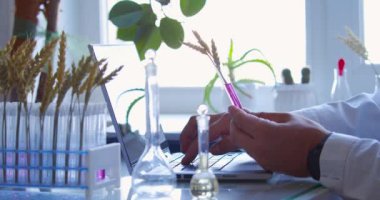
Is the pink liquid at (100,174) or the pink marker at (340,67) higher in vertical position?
the pink marker at (340,67)

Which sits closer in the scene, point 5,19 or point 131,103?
point 131,103

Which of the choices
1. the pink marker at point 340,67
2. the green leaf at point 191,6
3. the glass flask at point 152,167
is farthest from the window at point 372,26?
the glass flask at point 152,167

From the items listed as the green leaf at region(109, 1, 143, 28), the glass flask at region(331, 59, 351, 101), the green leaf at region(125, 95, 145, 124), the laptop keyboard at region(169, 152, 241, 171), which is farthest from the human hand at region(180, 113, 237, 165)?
the glass flask at region(331, 59, 351, 101)

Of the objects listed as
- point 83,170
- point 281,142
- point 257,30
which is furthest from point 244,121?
point 257,30

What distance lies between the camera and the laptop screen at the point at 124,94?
1386 mm

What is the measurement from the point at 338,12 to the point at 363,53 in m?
0.34

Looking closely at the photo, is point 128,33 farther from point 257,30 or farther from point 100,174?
point 100,174

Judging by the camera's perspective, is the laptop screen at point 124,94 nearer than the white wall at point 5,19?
Yes

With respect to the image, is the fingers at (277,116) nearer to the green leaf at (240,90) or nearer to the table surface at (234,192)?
the table surface at (234,192)

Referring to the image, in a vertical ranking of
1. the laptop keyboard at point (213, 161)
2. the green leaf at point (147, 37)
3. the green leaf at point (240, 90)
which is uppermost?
the green leaf at point (147, 37)

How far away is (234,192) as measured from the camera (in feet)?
3.90

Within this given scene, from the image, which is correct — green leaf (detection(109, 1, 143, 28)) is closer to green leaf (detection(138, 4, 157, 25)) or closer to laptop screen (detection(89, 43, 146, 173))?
green leaf (detection(138, 4, 157, 25))

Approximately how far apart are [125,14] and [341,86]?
667 mm

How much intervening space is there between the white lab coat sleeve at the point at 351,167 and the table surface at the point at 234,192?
1.4 inches
